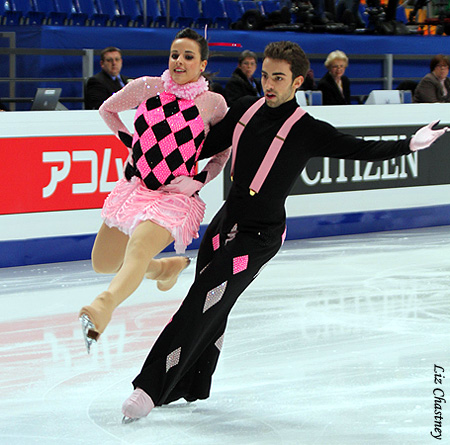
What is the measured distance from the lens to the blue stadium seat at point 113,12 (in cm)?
959

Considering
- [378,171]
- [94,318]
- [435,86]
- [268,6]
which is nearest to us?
[94,318]

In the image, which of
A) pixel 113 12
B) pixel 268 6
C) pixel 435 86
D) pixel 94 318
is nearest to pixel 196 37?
pixel 94 318

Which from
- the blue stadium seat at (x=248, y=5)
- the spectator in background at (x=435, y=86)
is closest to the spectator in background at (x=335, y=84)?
the spectator in background at (x=435, y=86)

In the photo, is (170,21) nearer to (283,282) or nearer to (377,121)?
(377,121)

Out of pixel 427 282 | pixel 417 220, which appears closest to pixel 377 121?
pixel 417 220

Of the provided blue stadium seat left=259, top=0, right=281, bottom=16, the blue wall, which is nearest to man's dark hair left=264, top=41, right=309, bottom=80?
the blue wall

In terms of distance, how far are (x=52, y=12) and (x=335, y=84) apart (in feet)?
10.7

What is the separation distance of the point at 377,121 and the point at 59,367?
433 cm

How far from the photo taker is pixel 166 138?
3197 millimetres

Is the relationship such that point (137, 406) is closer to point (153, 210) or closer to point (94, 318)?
point (94, 318)

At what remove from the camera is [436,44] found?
1081 centimetres

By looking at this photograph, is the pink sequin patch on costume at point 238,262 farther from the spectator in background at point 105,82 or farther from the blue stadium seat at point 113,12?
the blue stadium seat at point 113,12

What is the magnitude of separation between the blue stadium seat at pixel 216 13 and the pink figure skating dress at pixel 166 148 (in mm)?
7444

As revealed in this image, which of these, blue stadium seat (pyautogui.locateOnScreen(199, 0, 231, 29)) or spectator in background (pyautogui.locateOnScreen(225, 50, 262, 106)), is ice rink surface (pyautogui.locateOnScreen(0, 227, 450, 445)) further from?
blue stadium seat (pyautogui.locateOnScreen(199, 0, 231, 29))
